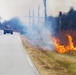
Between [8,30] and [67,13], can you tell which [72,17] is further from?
[8,30]

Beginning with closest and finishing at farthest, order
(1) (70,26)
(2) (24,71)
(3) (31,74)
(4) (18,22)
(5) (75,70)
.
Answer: (3) (31,74), (2) (24,71), (5) (75,70), (1) (70,26), (4) (18,22)

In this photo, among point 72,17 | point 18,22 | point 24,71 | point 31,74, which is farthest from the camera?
point 18,22

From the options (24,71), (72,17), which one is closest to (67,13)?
(72,17)

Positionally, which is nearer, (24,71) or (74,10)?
(24,71)

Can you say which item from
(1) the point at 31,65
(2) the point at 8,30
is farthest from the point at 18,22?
(1) the point at 31,65

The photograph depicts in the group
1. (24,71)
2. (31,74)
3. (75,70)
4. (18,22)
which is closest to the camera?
(31,74)

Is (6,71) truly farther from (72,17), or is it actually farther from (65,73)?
(72,17)

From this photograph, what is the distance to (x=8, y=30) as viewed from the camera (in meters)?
68.6

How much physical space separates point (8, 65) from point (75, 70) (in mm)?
3734

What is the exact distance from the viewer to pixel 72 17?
2635 inches

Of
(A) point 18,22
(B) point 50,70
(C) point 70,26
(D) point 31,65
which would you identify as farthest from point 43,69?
(A) point 18,22

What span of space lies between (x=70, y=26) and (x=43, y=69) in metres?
46.1

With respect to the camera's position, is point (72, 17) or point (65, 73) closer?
point (65, 73)

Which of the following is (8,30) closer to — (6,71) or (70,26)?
(70,26)
